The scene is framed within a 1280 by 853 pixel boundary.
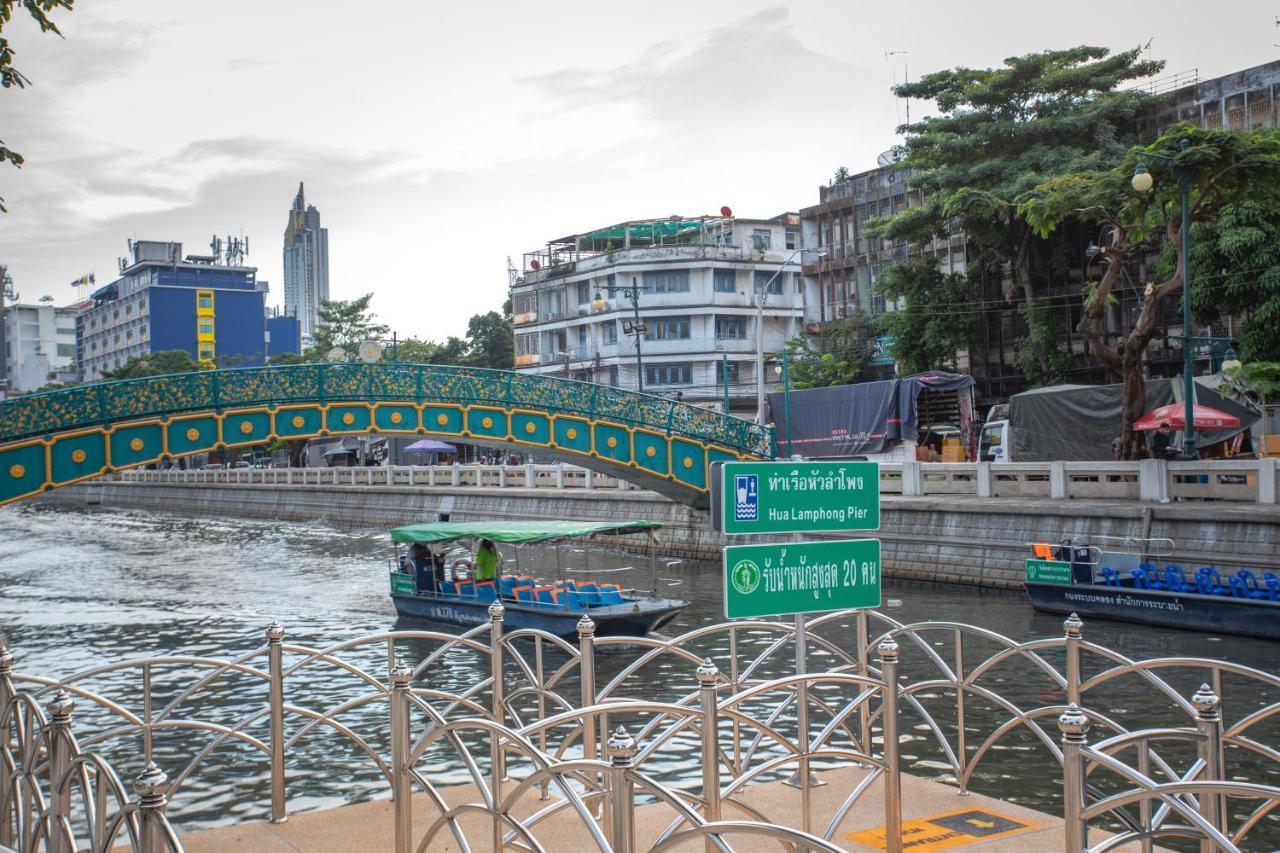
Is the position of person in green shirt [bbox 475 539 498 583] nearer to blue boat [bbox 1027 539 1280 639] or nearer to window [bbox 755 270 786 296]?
blue boat [bbox 1027 539 1280 639]

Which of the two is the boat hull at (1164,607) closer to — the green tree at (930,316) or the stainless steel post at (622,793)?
the stainless steel post at (622,793)

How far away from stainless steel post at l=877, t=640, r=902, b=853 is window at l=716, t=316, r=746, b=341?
60.7 meters

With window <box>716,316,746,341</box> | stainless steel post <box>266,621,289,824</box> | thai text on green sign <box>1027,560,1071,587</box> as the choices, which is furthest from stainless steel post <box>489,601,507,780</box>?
window <box>716,316,746,341</box>

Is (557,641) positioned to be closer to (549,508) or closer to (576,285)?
(549,508)

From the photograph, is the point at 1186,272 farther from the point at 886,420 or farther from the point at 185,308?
the point at 185,308

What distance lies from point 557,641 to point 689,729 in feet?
19.6

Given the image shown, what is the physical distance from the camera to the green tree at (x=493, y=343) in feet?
271

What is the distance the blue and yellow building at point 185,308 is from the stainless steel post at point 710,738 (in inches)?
3931

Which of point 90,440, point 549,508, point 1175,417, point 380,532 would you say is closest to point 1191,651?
point 1175,417

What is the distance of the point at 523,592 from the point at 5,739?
622 inches

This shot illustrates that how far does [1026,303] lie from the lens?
1738 inches

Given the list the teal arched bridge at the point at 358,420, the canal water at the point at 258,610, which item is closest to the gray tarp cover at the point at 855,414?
the teal arched bridge at the point at 358,420

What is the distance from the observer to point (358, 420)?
87.2ft

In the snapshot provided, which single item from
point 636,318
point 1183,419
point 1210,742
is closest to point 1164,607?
point 1183,419
